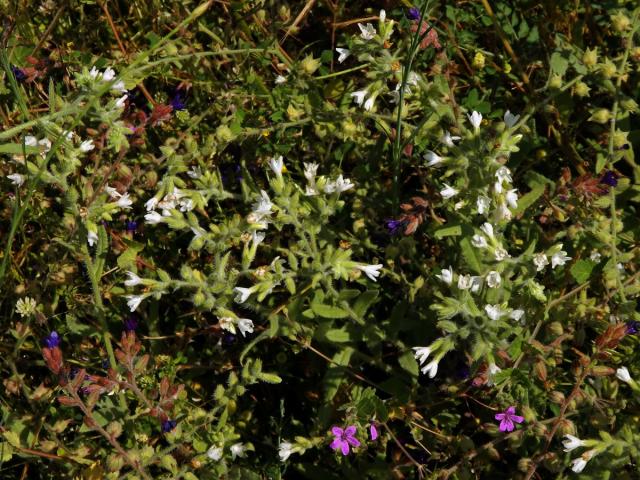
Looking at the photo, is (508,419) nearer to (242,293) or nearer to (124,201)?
(242,293)

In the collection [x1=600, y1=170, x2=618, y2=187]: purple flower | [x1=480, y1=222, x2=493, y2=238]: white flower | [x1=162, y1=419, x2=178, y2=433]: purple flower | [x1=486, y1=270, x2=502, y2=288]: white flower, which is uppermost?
[x1=480, y1=222, x2=493, y2=238]: white flower

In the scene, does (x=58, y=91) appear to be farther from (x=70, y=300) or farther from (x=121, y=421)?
(x=121, y=421)

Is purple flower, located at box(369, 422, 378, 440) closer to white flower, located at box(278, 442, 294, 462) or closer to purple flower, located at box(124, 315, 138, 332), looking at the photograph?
white flower, located at box(278, 442, 294, 462)

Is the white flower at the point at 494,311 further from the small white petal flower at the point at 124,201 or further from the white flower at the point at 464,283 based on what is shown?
the small white petal flower at the point at 124,201

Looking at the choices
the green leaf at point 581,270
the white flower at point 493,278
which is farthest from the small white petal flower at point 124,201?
the green leaf at point 581,270

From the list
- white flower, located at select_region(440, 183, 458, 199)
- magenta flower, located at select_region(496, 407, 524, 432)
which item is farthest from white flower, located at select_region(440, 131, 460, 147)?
magenta flower, located at select_region(496, 407, 524, 432)

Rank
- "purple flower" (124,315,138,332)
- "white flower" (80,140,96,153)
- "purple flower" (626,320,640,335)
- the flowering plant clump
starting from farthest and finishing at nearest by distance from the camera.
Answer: "purple flower" (124,315,138,332) → "white flower" (80,140,96,153) → "purple flower" (626,320,640,335) → the flowering plant clump
